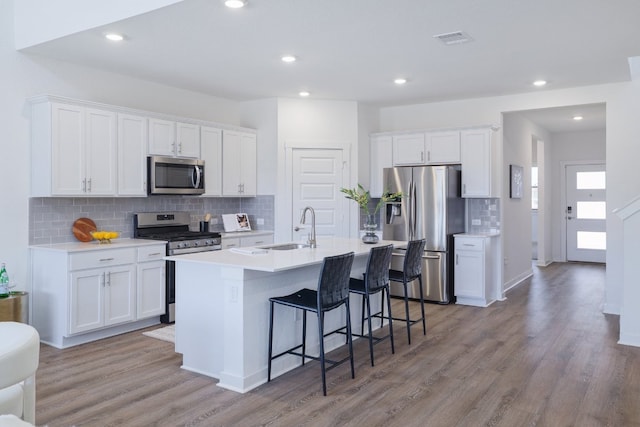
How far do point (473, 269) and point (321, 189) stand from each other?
7.09 feet

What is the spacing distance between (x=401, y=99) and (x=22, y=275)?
480cm

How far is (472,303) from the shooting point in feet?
20.4

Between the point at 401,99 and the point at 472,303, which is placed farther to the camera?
the point at 401,99

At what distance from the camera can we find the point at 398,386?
11.7ft

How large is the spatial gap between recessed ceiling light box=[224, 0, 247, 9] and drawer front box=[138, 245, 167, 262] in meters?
2.49

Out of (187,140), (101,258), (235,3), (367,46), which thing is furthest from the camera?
(187,140)

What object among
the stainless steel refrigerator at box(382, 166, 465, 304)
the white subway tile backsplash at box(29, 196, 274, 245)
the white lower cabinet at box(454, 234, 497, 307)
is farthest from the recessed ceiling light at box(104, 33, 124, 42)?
the white lower cabinet at box(454, 234, 497, 307)

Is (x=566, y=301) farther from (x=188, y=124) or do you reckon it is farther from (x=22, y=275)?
(x=22, y=275)

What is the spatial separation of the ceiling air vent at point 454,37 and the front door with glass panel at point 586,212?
6.99 m

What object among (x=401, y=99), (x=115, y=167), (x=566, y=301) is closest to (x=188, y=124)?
(x=115, y=167)

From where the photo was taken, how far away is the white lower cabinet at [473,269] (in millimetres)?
6078

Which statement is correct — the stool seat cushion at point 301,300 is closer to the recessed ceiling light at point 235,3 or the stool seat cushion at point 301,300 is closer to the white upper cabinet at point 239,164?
the recessed ceiling light at point 235,3

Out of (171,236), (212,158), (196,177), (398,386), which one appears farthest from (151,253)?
(398,386)

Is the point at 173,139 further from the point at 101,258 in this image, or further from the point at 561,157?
the point at 561,157
